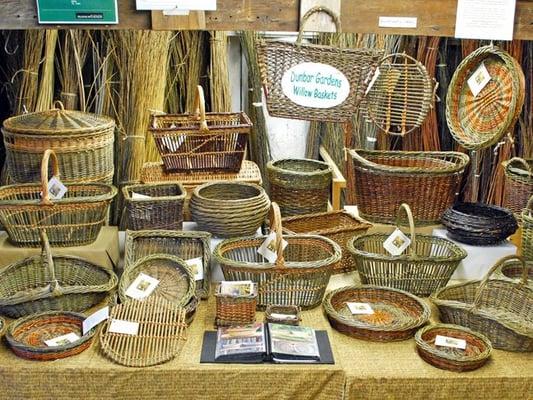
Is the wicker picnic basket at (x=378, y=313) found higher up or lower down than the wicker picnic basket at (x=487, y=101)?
lower down

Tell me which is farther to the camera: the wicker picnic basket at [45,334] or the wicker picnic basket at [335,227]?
the wicker picnic basket at [335,227]

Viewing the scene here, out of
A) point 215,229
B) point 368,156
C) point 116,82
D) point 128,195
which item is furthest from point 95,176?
point 368,156

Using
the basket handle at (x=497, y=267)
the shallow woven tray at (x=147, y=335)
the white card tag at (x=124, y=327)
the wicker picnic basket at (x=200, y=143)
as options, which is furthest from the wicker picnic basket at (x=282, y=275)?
the wicker picnic basket at (x=200, y=143)

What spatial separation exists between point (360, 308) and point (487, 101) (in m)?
0.88

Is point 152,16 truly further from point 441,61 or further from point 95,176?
point 441,61

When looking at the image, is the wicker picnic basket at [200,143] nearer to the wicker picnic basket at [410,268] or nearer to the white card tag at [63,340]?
the wicker picnic basket at [410,268]

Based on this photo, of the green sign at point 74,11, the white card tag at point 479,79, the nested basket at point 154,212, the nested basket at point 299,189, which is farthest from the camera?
the nested basket at point 299,189

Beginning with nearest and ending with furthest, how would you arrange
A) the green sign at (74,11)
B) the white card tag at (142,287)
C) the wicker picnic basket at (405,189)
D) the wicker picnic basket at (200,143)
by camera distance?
the green sign at (74,11)
the white card tag at (142,287)
the wicker picnic basket at (405,189)
the wicker picnic basket at (200,143)

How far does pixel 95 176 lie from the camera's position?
8.84ft

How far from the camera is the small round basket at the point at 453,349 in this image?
1.85 metres

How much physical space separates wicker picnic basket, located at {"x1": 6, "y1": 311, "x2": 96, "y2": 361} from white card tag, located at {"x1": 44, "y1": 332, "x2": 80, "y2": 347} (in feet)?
0.05

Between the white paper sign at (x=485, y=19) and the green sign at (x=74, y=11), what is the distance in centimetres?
105

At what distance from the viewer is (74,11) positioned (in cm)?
181

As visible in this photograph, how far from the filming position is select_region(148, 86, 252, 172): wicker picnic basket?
8.79 feet
